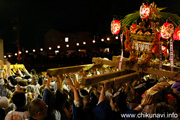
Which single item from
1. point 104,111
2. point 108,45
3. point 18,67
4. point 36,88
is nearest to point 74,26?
point 108,45

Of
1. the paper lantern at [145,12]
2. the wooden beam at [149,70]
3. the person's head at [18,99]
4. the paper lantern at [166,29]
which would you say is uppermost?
the paper lantern at [145,12]

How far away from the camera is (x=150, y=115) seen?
7.99ft

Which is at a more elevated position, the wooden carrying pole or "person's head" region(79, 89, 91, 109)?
the wooden carrying pole

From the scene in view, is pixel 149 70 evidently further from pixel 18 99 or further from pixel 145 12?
pixel 18 99

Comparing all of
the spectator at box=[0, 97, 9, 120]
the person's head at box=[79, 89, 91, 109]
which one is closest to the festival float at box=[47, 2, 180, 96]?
the person's head at box=[79, 89, 91, 109]

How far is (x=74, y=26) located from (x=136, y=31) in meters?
39.0

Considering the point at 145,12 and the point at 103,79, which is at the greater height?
the point at 145,12

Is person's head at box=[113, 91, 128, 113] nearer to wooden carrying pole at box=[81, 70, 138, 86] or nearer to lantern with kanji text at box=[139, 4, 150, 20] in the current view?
wooden carrying pole at box=[81, 70, 138, 86]

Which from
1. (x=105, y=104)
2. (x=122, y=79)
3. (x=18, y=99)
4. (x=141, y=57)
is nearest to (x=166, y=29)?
(x=141, y=57)

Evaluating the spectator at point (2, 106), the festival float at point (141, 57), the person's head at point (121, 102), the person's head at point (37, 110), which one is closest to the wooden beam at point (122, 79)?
the festival float at point (141, 57)

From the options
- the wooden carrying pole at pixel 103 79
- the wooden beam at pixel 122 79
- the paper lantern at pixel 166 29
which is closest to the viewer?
the wooden carrying pole at pixel 103 79

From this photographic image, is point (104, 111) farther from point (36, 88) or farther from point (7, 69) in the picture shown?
point (7, 69)

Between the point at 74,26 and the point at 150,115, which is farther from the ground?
the point at 74,26

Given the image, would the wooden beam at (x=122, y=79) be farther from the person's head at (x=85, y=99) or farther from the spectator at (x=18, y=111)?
the spectator at (x=18, y=111)
